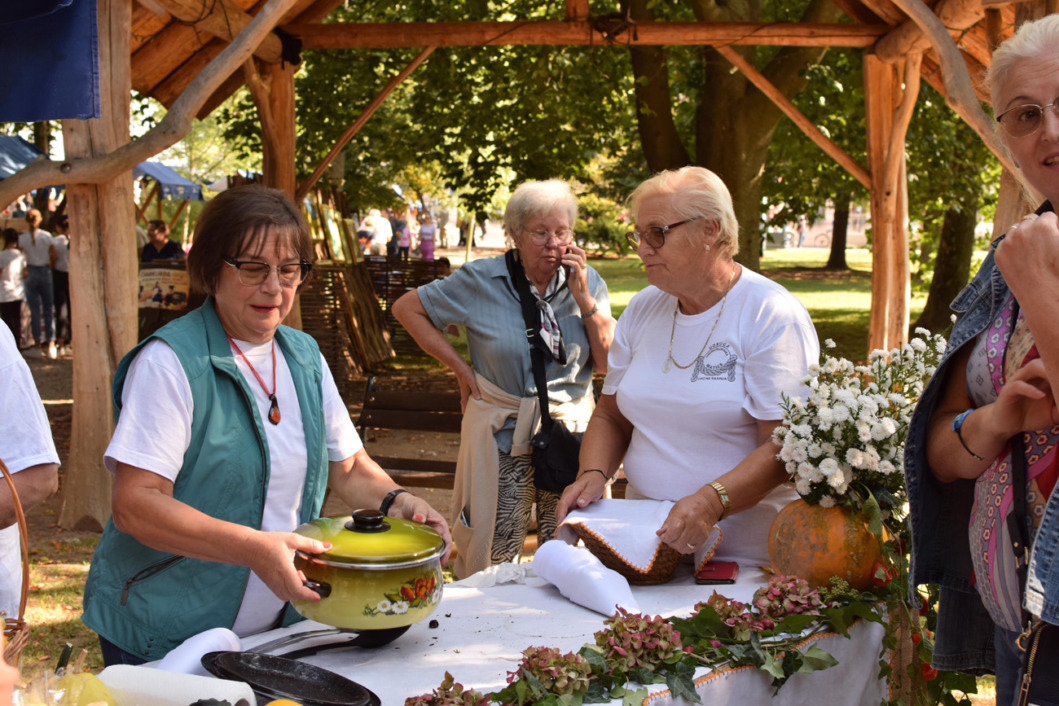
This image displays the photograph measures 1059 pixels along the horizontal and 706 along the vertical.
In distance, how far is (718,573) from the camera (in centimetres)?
247

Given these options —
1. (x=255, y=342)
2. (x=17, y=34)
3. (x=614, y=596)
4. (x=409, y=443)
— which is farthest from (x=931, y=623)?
(x=409, y=443)

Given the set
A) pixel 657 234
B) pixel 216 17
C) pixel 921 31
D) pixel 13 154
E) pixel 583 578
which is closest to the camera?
pixel 583 578

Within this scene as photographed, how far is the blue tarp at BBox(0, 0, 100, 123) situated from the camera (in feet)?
15.5

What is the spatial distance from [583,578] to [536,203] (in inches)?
76.4

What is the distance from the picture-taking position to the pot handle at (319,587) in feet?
5.71

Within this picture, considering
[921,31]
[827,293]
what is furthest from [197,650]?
[827,293]

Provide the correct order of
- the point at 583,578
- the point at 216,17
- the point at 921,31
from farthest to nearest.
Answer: the point at 216,17 → the point at 921,31 → the point at 583,578

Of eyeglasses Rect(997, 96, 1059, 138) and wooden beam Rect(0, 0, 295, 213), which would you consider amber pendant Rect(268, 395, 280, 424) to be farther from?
wooden beam Rect(0, 0, 295, 213)

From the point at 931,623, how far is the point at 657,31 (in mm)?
6384

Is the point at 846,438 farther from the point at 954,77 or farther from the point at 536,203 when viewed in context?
the point at 954,77

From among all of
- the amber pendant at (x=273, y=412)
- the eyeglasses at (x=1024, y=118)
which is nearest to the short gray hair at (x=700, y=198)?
the eyeglasses at (x=1024, y=118)

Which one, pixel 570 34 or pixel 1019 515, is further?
pixel 570 34

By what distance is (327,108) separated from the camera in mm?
11852

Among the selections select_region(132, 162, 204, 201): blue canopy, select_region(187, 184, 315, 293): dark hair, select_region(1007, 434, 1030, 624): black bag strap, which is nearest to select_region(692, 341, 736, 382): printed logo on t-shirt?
select_region(1007, 434, 1030, 624): black bag strap
